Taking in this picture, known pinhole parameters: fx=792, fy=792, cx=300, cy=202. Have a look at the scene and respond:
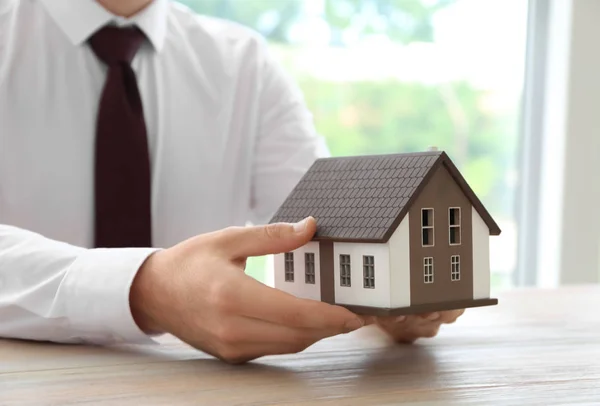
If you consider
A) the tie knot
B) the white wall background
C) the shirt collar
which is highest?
the shirt collar

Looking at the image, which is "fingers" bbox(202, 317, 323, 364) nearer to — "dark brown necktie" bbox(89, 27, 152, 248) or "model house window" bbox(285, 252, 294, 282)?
"model house window" bbox(285, 252, 294, 282)

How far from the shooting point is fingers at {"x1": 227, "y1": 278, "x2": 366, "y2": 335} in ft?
2.74

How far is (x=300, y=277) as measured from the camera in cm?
95

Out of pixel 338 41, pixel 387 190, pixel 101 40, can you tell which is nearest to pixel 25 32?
pixel 101 40

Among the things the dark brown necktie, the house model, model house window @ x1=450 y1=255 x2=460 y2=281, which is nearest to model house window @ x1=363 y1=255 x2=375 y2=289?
the house model

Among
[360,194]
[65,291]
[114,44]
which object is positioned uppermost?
[114,44]

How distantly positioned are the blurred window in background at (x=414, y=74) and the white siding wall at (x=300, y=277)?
6.13 feet

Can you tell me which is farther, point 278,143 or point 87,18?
point 278,143

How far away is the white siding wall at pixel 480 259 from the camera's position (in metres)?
0.93

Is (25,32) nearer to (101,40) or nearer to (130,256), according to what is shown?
(101,40)

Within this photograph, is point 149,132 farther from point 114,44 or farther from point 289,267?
point 289,267

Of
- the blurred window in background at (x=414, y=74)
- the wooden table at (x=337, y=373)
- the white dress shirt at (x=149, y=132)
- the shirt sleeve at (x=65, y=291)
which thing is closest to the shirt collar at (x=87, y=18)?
the white dress shirt at (x=149, y=132)

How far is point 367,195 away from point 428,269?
0.35ft

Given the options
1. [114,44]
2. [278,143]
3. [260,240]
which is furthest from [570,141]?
[260,240]
